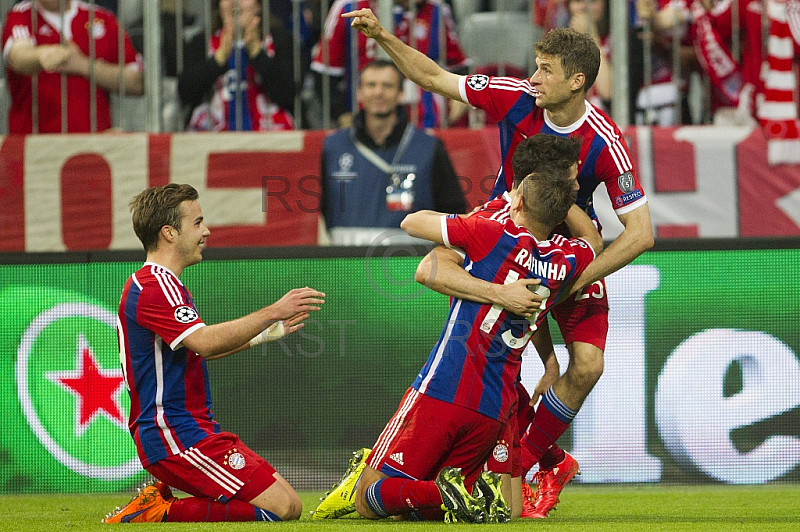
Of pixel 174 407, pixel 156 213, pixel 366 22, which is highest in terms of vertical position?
pixel 366 22

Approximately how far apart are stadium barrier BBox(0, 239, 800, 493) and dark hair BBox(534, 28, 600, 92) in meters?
1.89

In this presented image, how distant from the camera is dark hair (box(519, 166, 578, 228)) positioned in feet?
15.0

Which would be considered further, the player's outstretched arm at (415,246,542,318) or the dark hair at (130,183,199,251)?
the dark hair at (130,183,199,251)

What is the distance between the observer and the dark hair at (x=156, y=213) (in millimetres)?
4773

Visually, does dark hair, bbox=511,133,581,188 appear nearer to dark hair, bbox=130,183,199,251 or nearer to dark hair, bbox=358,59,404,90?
dark hair, bbox=130,183,199,251

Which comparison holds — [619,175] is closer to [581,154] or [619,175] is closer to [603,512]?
[581,154]

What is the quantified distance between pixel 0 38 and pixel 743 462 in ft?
19.2

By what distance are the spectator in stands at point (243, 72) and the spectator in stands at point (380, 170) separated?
621 millimetres

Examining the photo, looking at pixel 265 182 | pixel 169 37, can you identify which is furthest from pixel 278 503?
pixel 169 37

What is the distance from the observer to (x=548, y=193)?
15.0 ft

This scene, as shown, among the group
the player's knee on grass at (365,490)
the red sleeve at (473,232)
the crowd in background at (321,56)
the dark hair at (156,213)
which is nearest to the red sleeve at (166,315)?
the dark hair at (156,213)

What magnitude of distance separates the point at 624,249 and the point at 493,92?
0.95m

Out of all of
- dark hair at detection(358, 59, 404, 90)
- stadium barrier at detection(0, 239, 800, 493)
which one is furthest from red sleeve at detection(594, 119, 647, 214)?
dark hair at detection(358, 59, 404, 90)

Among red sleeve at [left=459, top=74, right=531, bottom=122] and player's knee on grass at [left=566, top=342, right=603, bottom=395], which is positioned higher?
red sleeve at [left=459, top=74, right=531, bottom=122]
